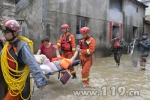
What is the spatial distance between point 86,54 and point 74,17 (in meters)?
5.79

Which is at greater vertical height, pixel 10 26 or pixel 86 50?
pixel 10 26

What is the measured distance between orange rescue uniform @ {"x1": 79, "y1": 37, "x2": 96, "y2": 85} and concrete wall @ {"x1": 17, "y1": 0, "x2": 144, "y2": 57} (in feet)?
13.2

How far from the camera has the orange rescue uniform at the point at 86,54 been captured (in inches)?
201

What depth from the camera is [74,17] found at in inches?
418

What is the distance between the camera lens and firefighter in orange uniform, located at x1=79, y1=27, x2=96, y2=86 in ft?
16.7

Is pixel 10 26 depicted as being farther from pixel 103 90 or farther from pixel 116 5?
pixel 116 5

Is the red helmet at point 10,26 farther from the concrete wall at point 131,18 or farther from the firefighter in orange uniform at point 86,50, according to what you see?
the concrete wall at point 131,18

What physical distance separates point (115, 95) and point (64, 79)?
4.55ft

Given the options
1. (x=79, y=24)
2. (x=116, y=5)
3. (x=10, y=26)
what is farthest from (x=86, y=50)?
(x=116, y=5)

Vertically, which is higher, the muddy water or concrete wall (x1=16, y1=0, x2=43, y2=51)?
concrete wall (x1=16, y1=0, x2=43, y2=51)

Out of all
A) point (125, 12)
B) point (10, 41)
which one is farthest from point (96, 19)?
point (10, 41)

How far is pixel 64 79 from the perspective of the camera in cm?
497

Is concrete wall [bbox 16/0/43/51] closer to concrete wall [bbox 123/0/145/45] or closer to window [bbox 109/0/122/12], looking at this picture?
window [bbox 109/0/122/12]

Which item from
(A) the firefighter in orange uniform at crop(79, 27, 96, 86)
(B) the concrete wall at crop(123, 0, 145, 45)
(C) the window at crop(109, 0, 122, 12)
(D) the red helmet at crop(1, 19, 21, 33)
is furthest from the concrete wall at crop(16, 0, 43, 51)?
(B) the concrete wall at crop(123, 0, 145, 45)
